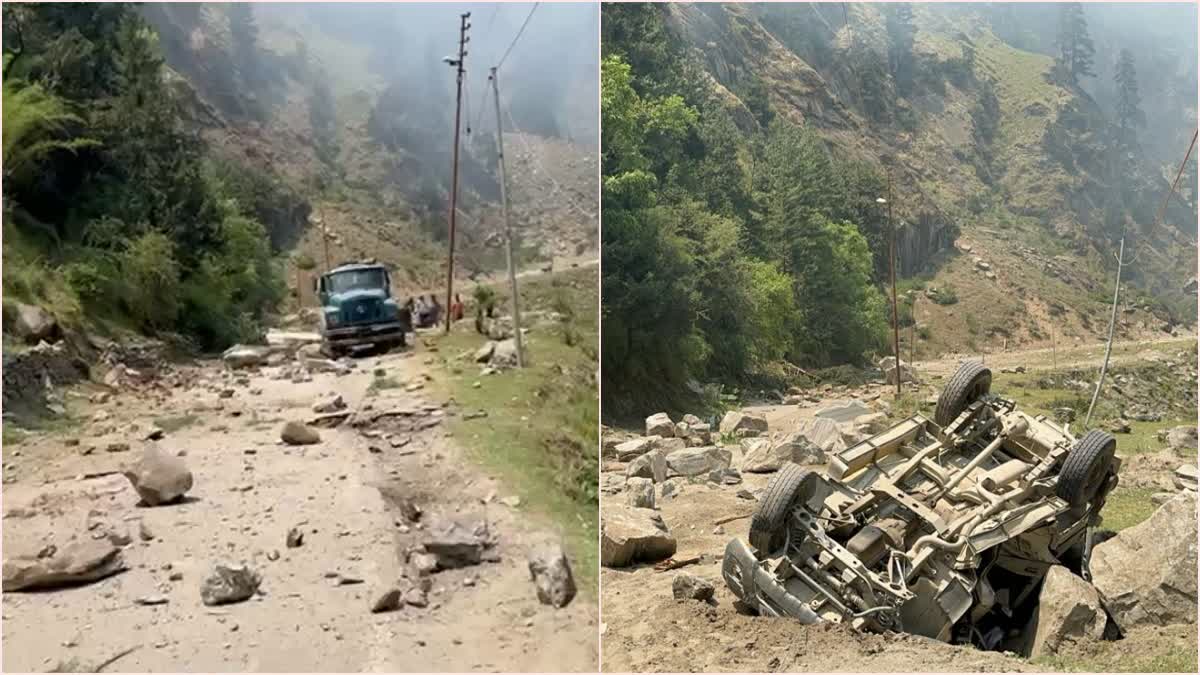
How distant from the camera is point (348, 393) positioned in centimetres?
492

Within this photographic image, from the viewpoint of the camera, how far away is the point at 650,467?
184 inches

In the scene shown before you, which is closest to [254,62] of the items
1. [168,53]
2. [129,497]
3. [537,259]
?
[168,53]

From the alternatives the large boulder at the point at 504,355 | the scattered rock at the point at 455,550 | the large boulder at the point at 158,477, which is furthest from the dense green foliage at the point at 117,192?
the scattered rock at the point at 455,550

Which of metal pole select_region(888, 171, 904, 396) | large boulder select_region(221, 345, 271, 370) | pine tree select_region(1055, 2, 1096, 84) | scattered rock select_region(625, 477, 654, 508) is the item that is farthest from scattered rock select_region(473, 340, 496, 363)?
pine tree select_region(1055, 2, 1096, 84)

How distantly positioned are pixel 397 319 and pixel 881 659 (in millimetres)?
2898

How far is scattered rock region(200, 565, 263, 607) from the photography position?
4.09 meters

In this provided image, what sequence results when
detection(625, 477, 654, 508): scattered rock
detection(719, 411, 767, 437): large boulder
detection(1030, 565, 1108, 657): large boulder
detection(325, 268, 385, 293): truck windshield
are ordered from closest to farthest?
detection(1030, 565, 1108, 657): large boulder, detection(625, 477, 654, 508): scattered rock, detection(719, 411, 767, 437): large boulder, detection(325, 268, 385, 293): truck windshield

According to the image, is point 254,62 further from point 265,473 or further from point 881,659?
point 881,659

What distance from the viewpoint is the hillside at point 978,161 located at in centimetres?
530

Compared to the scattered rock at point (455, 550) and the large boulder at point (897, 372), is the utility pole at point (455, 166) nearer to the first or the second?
the scattered rock at point (455, 550)

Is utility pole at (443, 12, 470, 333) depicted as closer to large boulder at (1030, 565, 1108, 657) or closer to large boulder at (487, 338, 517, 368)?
large boulder at (487, 338, 517, 368)

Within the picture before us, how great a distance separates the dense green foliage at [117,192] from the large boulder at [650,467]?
6.72 ft

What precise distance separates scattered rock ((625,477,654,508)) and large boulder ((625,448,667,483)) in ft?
0.13

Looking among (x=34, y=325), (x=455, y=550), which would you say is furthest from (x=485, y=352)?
(x=34, y=325)
